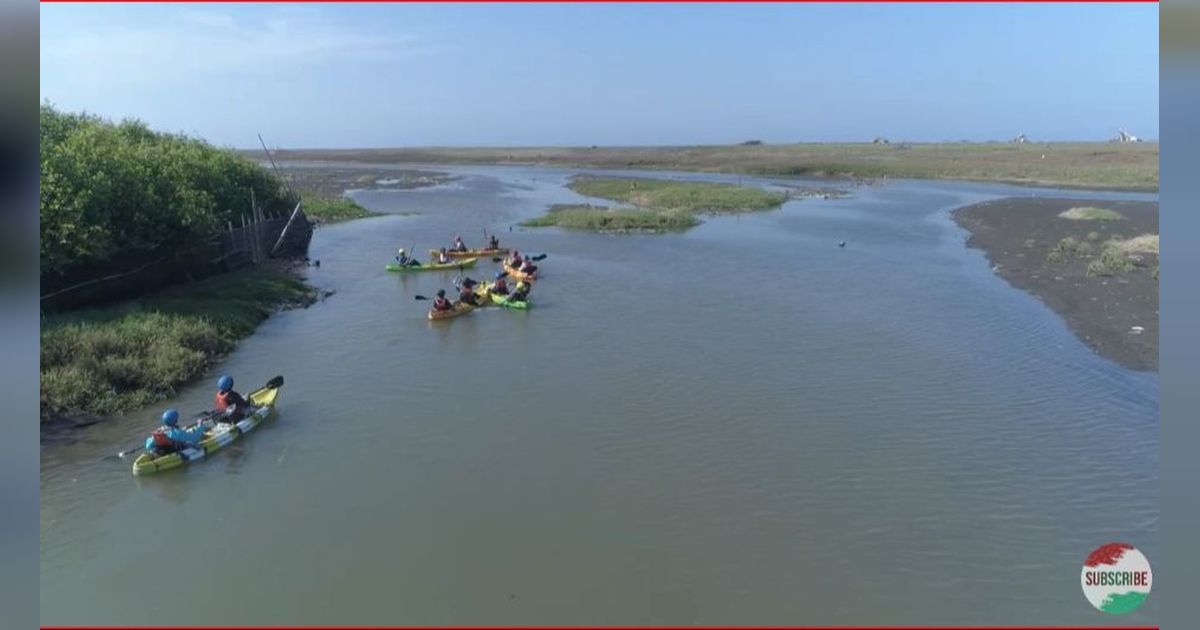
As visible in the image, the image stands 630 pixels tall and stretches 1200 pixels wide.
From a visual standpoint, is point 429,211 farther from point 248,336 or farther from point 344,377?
point 344,377

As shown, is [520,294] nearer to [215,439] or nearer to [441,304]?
[441,304]

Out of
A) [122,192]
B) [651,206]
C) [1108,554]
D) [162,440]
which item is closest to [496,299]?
[122,192]

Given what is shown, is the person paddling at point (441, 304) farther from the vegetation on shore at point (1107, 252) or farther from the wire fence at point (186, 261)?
the vegetation on shore at point (1107, 252)

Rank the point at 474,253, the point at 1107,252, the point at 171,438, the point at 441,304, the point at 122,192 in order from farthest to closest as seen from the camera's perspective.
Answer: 1. the point at 474,253
2. the point at 1107,252
3. the point at 441,304
4. the point at 122,192
5. the point at 171,438

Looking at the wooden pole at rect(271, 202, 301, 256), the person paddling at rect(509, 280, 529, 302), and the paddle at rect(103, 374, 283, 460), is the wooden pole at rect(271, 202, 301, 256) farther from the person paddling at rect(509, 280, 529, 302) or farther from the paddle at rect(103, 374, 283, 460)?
the paddle at rect(103, 374, 283, 460)

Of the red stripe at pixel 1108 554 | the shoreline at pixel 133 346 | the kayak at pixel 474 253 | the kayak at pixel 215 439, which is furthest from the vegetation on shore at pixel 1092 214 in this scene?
the kayak at pixel 215 439

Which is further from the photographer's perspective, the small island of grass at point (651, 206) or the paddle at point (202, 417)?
the small island of grass at point (651, 206)
